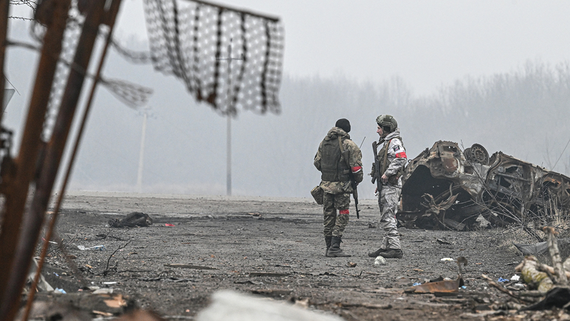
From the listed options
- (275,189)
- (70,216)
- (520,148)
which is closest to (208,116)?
(275,189)

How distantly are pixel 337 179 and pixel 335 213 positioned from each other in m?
0.55

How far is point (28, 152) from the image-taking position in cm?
157

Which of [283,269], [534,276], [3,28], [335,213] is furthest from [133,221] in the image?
[3,28]

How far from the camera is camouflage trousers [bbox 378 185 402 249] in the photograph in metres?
7.56

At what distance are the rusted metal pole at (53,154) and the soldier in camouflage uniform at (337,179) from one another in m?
6.12

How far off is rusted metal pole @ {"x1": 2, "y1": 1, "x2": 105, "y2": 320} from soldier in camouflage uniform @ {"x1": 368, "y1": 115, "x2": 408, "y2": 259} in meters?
6.32

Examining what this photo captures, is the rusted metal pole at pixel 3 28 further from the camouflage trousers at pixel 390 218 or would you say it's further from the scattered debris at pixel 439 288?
the camouflage trousers at pixel 390 218

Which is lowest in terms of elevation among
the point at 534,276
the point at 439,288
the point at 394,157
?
the point at 439,288

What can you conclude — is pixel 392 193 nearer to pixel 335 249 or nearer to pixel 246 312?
pixel 335 249

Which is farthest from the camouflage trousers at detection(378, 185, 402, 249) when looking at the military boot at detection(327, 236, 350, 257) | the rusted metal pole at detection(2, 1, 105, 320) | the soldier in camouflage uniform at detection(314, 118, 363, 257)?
the rusted metal pole at detection(2, 1, 105, 320)

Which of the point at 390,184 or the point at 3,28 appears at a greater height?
the point at 3,28

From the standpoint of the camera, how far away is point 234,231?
11258 millimetres

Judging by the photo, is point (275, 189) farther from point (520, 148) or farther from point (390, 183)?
point (390, 183)

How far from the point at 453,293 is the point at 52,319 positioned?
3535 mm
